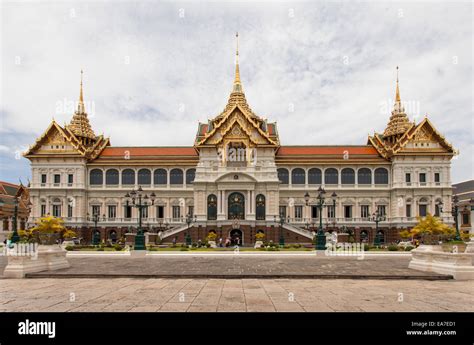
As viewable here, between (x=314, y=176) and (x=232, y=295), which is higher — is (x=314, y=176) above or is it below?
above

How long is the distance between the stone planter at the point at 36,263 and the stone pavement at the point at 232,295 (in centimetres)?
94

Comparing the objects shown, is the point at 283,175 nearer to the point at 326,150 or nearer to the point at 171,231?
the point at 326,150

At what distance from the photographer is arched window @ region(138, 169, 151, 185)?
204 feet

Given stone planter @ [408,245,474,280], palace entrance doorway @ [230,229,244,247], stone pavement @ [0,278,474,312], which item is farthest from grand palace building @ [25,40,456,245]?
stone pavement @ [0,278,474,312]

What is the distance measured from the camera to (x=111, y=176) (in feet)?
205

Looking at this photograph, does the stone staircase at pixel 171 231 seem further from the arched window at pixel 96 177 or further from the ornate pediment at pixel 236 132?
the arched window at pixel 96 177

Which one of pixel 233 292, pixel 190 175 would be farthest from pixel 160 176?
pixel 233 292

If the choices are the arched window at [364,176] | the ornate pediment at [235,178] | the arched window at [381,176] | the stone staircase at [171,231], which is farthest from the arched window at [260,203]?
the arched window at [381,176]

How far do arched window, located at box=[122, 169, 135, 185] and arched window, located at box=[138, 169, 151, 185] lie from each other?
1038 mm

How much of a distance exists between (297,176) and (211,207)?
1379 centimetres

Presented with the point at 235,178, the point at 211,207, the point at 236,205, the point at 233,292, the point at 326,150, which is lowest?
the point at 233,292

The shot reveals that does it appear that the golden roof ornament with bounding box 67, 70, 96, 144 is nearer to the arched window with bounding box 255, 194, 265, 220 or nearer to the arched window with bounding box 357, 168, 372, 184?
the arched window with bounding box 255, 194, 265, 220
